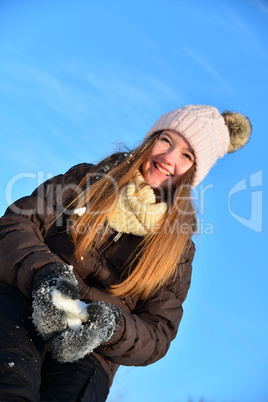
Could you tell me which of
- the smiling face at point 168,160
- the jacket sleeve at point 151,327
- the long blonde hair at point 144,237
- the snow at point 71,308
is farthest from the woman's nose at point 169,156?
the snow at point 71,308

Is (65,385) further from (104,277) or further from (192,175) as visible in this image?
(192,175)

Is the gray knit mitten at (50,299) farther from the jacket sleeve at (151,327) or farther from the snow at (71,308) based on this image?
the jacket sleeve at (151,327)

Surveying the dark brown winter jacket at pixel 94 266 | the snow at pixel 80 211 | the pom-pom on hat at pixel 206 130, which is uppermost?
the pom-pom on hat at pixel 206 130

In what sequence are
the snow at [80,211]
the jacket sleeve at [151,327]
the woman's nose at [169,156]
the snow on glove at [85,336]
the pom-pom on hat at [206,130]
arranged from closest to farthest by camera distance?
the snow on glove at [85,336]
the jacket sleeve at [151,327]
the snow at [80,211]
the woman's nose at [169,156]
the pom-pom on hat at [206,130]

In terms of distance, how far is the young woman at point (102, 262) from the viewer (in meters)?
1.96

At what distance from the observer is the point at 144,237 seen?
2.87 metres

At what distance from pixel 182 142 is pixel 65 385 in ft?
6.48

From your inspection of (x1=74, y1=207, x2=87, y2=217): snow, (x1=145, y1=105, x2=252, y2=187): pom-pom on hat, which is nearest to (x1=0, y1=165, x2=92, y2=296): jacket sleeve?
(x1=74, y1=207, x2=87, y2=217): snow

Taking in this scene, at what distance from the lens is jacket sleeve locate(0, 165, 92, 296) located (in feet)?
7.30

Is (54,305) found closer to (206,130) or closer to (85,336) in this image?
(85,336)

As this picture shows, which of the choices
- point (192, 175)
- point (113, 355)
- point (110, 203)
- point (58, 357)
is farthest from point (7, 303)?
point (192, 175)

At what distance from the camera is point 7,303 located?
7.16 feet

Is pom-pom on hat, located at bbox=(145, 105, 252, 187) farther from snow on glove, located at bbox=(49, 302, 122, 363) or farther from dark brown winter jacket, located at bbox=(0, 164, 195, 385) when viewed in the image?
snow on glove, located at bbox=(49, 302, 122, 363)

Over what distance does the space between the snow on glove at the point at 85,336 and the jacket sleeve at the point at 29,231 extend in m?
0.39
